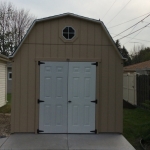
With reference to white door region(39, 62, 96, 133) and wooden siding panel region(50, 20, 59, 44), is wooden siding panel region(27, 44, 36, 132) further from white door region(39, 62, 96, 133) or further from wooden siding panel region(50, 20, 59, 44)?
wooden siding panel region(50, 20, 59, 44)

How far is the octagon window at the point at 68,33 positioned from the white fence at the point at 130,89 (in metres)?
8.67

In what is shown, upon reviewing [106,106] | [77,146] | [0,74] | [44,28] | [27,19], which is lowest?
[77,146]

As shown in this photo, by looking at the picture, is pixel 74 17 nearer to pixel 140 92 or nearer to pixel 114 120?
pixel 114 120

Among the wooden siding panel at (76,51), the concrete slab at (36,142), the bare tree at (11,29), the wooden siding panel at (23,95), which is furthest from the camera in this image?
the bare tree at (11,29)

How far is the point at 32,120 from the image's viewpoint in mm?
8328

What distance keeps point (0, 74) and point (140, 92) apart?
26.7 feet

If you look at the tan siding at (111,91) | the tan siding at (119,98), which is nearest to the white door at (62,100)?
the tan siding at (111,91)

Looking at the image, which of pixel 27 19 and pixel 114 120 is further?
pixel 27 19

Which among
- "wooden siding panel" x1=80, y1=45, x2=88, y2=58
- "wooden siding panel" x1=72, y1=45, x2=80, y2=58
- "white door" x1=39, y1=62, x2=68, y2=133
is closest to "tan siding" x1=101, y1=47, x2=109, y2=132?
"wooden siding panel" x1=80, y1=45, x2=88, y2=58

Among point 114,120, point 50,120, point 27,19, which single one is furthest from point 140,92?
point 27,19

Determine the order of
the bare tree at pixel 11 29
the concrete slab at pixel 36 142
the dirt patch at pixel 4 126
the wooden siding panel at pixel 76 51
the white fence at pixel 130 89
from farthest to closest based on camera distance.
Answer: the bare tree at pixel 11 29 < the white fence at pixel 130 89 < the dirt patch at pixel 4 126 < the wooden siding panel at pixel 76 51 < the concrete slab at pixel 36 142

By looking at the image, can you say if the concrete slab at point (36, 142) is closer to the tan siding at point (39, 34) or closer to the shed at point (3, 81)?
the tan siding at point (39, 34)

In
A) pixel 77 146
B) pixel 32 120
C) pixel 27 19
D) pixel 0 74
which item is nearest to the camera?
pixel 77 146

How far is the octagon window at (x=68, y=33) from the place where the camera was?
8398 millimetres
